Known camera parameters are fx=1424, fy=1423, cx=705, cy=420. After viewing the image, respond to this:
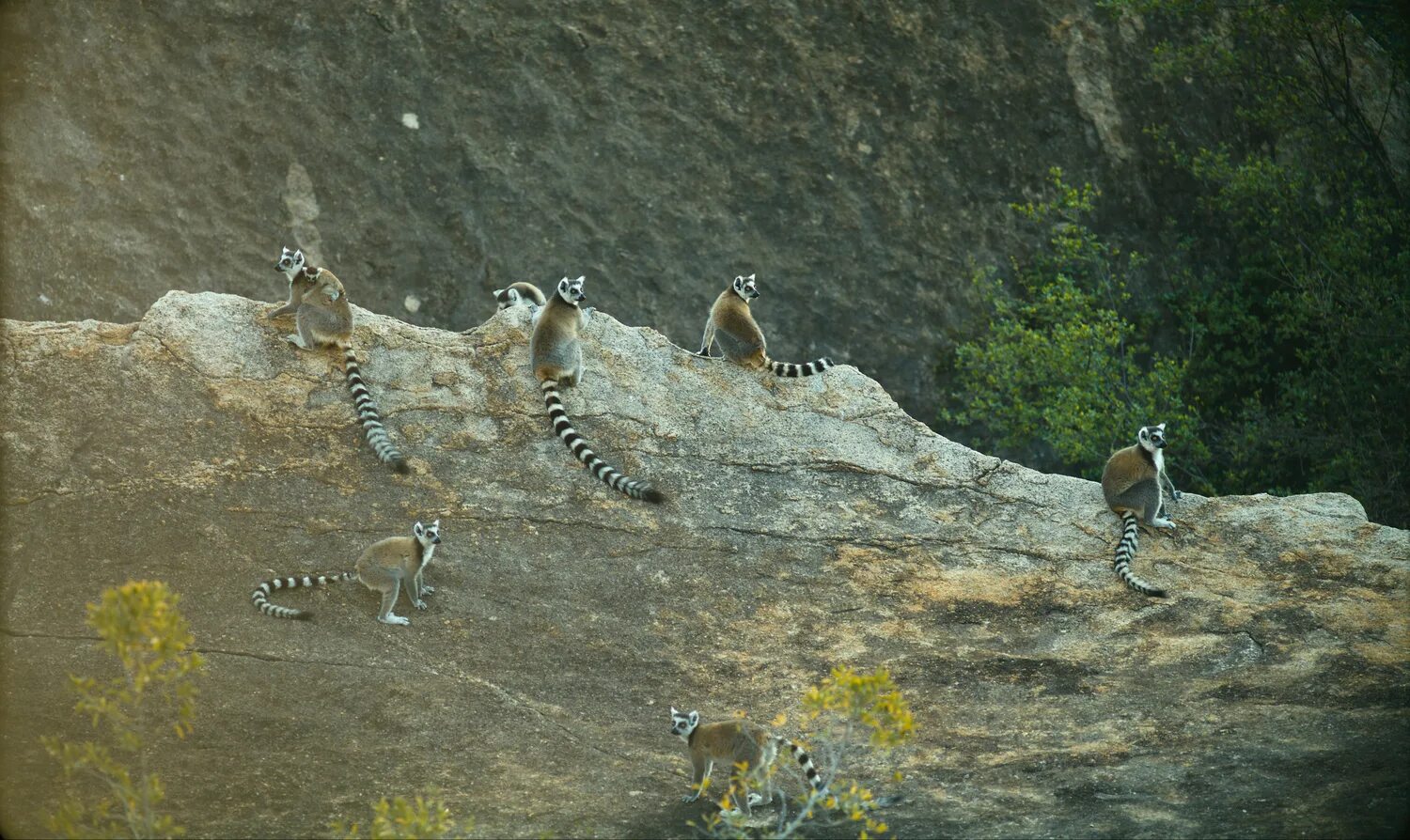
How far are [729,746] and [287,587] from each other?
129 inches

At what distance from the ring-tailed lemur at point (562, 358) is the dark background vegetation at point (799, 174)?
6805mm

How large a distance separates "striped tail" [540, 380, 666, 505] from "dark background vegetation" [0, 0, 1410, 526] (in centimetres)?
744

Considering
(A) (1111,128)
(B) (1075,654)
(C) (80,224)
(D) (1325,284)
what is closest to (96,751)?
(B) (1075,654)

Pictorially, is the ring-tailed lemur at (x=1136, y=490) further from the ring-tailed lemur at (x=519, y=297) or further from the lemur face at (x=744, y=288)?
the ring-tailed lemur at (x=519, y=297)

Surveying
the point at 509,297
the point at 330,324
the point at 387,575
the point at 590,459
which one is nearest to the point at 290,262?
the point at 330,324

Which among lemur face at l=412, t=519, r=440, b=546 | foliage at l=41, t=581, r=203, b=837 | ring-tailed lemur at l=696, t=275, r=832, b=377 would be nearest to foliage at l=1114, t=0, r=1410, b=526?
ring-tailed lemur at l=696, t=275, r=832, b=377

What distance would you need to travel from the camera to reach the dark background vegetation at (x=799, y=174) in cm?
1739

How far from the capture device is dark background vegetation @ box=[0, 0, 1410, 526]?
1739cm

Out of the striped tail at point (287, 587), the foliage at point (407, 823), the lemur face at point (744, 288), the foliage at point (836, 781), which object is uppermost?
the lemur face at point (744, 288)

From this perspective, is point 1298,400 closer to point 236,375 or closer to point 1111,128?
point 1111,128

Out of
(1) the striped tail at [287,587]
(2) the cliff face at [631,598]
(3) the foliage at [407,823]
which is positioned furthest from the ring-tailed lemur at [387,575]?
(3) the foliage at [407,823]

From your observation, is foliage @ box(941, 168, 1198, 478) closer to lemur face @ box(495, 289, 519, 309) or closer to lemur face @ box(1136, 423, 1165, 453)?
lemur face @ box(1136, 423, 1165, 453)

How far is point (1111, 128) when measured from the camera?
19.3m

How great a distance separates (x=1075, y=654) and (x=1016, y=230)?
35.0 feet
